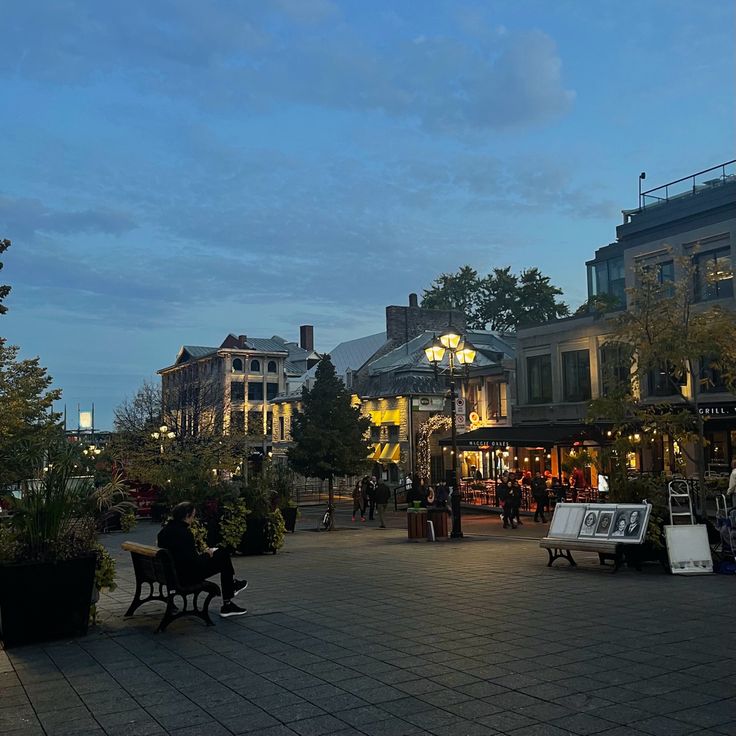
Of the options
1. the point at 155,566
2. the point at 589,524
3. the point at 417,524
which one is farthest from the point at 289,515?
the point at 155,566

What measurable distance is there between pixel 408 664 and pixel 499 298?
2638 inches


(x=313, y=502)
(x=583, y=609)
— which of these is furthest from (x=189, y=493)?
(x=313, y=502)

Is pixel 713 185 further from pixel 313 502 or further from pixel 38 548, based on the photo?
pixel 38 548

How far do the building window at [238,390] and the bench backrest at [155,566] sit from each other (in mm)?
66411

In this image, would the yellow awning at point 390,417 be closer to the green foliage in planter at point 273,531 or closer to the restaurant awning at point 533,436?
the restaurant awning at point 533,436

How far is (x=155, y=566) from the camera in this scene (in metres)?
9.09

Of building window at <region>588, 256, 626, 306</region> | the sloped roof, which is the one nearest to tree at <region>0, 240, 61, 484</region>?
building window at <region>588, 256, 626, 306</region>

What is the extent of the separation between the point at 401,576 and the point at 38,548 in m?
5.94

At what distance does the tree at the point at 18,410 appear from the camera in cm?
A: 1559

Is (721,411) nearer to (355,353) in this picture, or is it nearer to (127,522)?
(127,522)

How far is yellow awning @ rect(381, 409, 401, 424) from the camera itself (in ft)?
168

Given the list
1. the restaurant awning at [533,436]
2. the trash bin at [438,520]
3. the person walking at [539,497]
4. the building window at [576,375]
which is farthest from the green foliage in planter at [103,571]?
the building window at [576,375]

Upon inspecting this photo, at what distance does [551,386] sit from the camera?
36875 millimetres

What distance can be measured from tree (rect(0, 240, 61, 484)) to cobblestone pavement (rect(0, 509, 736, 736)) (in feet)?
17.2
